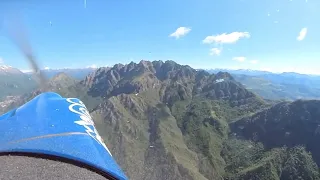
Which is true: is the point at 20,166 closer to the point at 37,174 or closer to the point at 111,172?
the point at 37,174

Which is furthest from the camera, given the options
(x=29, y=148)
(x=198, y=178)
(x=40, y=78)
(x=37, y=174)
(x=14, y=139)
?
(x=198, y=178)

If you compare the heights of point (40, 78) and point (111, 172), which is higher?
point (40, 78)

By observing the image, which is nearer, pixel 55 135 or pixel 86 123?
pixel 55 135

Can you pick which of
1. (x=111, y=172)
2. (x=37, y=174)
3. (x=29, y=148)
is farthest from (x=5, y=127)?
(x=111, y=172)

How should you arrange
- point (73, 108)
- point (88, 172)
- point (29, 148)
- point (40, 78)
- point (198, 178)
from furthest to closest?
point (198, 178), point (40, 78), point (73, 108), point (29, 148), point (88, 172)

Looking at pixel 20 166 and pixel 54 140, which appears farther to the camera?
pixel 54 140

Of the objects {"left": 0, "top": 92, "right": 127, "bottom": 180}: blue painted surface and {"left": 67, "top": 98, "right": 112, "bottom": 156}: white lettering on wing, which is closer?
{"left": 0, "top": 92, "right": 127, "bottom": 180}: blue painted surface

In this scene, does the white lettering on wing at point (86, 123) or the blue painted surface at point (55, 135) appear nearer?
the blue painted surface at point (55, 135)

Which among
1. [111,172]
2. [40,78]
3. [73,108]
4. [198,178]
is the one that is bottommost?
[198,178]
